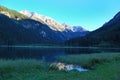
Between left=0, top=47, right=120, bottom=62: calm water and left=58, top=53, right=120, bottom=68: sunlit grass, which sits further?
left=0, top=47, right=120, bottom=62: calm water

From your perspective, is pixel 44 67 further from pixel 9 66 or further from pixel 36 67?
pixel 9 66

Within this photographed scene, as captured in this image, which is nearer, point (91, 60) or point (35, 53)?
point (91, 60)

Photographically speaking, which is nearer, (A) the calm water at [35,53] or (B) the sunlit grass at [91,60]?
(B) the sunlit grass at [91,60]

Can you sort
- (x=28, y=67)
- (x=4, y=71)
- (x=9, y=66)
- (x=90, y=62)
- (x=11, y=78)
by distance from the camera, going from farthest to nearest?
(x=90, y=62), (x=28, y=67), (x=9, y=66), (x=4, y=71), (x=11, y=78)

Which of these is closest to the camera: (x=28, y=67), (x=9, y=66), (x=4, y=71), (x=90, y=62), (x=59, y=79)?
(x=59, y=79)

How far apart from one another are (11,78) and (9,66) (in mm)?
8265

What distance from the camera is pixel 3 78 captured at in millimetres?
25641

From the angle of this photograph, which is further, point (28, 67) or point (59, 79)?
point (28, 67)

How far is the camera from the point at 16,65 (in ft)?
115

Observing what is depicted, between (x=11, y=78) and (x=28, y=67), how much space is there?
1082cm

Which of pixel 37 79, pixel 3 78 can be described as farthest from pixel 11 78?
pixel 37 79

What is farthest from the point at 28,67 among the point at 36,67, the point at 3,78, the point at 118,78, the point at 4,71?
the point at 118,78

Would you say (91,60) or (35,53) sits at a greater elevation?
(91,60)

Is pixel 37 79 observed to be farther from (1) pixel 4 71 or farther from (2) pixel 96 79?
(1) pixel 4 71
